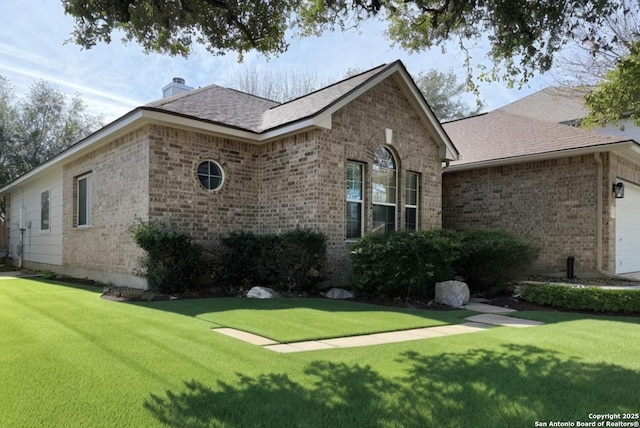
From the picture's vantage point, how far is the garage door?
43.6ft

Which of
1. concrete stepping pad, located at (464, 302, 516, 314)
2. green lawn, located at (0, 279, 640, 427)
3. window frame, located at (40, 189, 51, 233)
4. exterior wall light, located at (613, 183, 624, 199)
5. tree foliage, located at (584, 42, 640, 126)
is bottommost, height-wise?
concrete stepping pad, located at (464, 302, 516, 314)

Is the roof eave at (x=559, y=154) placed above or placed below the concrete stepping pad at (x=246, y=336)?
above

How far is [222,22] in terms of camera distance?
7809 mm

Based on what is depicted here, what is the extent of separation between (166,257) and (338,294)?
374cm

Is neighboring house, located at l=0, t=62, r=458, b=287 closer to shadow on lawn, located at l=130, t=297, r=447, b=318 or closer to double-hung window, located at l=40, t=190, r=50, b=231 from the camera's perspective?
shadow on lawn, located at l=130, t=297, r=447, b=318

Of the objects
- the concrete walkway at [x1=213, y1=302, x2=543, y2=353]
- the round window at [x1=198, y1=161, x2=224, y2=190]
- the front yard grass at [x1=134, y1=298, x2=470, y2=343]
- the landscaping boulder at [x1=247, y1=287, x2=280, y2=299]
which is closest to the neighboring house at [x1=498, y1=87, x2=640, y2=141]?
the concrete walkway at [x1=213, y1=302, x2=543, y2=353]

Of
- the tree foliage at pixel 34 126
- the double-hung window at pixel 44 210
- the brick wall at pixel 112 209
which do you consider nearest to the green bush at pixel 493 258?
the brick wall at pixel 112 209

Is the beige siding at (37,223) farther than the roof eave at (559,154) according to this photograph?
Yes

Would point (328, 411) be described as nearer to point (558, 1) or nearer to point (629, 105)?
point (558, 1)

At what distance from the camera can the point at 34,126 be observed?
1030 inches

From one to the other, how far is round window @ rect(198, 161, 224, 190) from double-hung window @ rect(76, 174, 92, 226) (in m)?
4.50

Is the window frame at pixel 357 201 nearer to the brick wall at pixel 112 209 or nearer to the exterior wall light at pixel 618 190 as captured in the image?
the brick wall at pixel 112 209

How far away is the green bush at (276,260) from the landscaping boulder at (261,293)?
40 cm

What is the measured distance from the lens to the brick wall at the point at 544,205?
41.4 ft
